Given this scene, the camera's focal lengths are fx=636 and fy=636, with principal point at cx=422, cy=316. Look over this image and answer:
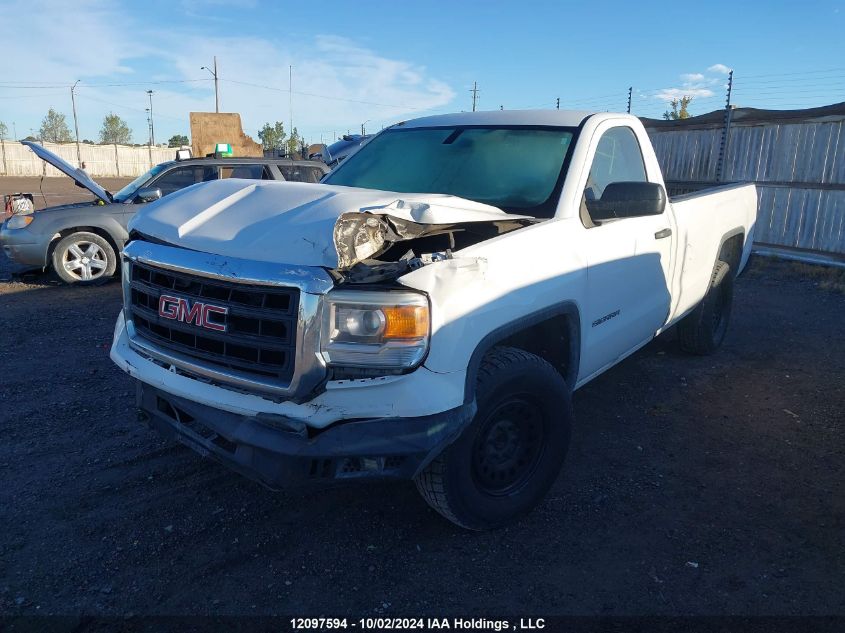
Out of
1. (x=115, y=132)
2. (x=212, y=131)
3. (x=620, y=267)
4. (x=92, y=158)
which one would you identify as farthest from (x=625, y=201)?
(x=115, y=132)

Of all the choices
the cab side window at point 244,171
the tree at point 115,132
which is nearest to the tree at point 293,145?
the cab side window at point 244,171

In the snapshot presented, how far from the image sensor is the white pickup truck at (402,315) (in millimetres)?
2373

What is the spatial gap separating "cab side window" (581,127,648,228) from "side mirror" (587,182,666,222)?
0.06 m

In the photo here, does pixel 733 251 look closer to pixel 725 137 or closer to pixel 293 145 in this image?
pixel 725 137

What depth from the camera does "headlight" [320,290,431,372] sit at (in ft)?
7.72

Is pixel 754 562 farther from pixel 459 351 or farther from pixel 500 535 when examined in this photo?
pixel 459 351

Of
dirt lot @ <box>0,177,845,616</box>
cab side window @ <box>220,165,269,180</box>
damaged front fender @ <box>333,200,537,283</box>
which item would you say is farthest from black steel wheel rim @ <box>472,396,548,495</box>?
cab side window @ <box>220,165,269,180</box>

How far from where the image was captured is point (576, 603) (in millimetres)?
2576

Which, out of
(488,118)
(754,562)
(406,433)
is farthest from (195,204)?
(754,562)

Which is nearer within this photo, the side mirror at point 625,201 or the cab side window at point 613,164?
the side mirror at point 625,201

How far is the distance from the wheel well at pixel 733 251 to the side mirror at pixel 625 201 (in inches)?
103

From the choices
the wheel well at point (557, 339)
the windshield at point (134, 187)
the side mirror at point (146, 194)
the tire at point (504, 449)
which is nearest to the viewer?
the tire at point (504, 449)

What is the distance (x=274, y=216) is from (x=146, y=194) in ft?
21.8

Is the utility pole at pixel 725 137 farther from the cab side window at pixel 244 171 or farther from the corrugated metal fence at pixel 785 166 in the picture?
the cab side window at pixel 244 171
